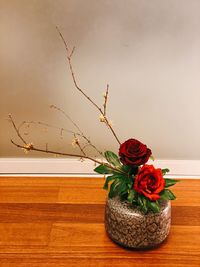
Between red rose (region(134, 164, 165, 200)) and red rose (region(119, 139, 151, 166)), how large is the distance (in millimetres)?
23

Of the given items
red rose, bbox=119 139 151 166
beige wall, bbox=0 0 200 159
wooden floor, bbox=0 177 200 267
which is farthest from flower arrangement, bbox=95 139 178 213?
beige wall, bbox=0 0 200 159

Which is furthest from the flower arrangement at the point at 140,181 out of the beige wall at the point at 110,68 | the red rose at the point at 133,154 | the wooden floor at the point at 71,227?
the beige wall at the point at 110,68

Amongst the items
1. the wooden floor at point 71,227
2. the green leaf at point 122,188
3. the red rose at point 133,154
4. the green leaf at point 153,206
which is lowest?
the wooden floor at point 71,227

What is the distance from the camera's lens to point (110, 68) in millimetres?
1314

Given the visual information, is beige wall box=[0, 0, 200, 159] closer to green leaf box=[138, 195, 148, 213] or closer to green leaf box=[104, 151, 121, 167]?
green leaf box=[104, 151, 121, 167]

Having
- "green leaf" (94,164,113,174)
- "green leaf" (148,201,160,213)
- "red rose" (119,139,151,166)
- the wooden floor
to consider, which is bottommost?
the wooden floor

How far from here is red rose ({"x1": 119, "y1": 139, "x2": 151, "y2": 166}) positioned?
1.00 m

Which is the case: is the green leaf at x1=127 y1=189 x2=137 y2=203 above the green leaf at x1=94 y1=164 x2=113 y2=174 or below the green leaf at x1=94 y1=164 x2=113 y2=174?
below

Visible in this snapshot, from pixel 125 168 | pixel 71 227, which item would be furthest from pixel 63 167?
pixel 125 168

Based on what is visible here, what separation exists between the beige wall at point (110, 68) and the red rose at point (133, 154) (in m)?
0.37

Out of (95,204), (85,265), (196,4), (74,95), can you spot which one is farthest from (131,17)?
(85,265)

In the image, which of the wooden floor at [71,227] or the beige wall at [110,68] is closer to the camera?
the wooden floor at [71,227]

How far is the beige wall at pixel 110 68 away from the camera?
4.13 feet

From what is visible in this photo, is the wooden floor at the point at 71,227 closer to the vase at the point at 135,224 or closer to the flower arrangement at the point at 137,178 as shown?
the vase at the point at 135,224
